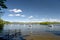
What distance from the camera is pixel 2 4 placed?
16.7 meters

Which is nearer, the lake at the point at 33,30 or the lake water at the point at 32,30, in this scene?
the lake at the point at 33,30

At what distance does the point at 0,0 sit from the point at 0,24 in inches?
1026

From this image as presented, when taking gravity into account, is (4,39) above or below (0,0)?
below

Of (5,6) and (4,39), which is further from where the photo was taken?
(4,39)

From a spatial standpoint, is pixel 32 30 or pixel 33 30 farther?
pixel 33 30

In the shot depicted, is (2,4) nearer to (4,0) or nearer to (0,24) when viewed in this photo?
(4,0)

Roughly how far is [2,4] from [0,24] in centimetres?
2549

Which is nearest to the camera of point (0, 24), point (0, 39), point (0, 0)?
point (0, 0)

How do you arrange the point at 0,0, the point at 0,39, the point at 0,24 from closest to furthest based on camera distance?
1. the point at 0,0
2. the point at 0,39
3. the point at 0,24

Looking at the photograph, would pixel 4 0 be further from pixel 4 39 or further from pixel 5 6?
pixel 4 39

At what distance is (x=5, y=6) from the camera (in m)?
16.9

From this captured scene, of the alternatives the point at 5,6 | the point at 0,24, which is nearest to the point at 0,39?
the point at 5,6

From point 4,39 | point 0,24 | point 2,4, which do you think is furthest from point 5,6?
point 0,24

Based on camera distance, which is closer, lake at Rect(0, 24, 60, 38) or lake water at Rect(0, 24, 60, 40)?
lake at Rect(0, 24, 60, 38)
